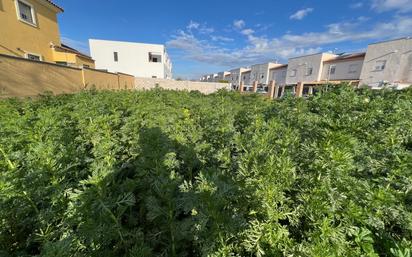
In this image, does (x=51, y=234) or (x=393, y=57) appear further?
(x=393, y=57)

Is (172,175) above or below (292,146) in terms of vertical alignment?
below

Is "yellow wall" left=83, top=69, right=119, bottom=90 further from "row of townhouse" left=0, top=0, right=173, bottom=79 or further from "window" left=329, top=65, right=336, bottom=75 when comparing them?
"window" left=329, top=65, right=336, bottom=75

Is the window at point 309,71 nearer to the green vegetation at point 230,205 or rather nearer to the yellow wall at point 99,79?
the yellow wall at point 99,79

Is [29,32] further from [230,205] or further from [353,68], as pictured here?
[353,68]

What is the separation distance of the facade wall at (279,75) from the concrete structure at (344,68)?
30.9ft

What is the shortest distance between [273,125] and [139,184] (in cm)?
188

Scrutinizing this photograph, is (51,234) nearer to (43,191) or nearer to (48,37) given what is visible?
(43,191)

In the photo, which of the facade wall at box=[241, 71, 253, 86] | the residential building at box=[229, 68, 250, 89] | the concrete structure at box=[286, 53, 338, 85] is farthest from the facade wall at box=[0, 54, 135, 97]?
the residential building at box=[229, 68, 250, 89]

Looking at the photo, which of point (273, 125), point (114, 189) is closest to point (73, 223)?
point (114, 189)

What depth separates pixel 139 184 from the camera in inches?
87.0

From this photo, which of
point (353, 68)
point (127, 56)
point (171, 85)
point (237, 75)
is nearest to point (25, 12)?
point (171, 85)

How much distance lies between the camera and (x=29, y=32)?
12039mm

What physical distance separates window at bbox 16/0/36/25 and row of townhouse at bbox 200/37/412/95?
19.0m

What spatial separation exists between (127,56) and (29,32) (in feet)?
64.2
